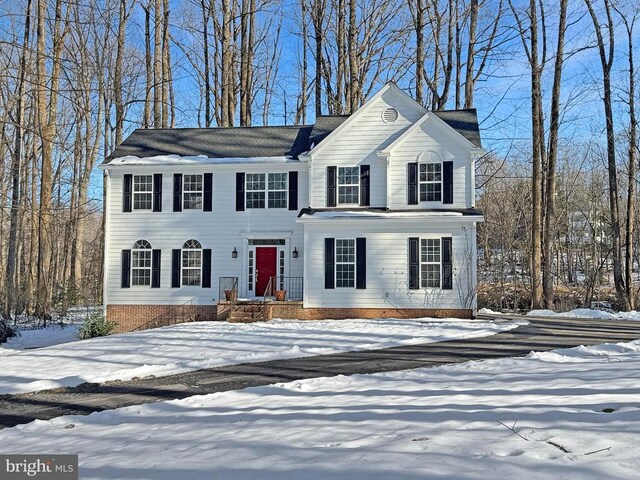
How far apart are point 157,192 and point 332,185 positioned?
20.9 ft

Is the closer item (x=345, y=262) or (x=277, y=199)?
(x=345, y=262)

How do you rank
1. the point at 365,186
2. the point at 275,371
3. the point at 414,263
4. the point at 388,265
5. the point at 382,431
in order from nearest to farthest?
the point at 382,431 < the point at 275,371 < the point at 414,263 < the point at 388,265 < the point at 365,186

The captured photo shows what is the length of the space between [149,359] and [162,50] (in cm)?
2282

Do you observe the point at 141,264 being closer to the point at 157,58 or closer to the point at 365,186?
the point at 365,186

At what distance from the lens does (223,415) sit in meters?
6.39

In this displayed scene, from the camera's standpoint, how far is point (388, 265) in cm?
1686

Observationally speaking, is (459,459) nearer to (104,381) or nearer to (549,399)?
(549,399)

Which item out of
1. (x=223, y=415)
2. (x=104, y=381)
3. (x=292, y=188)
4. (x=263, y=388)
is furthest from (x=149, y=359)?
(x=292, y=188)

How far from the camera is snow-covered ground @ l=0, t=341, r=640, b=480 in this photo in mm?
3990

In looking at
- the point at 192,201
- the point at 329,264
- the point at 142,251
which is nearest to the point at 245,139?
the point at 192,201

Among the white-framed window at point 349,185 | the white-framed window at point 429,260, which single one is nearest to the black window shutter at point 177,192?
the white-framed window at point 349,185

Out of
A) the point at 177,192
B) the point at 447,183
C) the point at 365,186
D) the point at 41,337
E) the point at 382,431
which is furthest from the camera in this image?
the point at 41,337

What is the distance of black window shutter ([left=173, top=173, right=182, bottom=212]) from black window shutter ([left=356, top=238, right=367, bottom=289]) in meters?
6.65

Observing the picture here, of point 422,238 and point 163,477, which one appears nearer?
point 163,477
